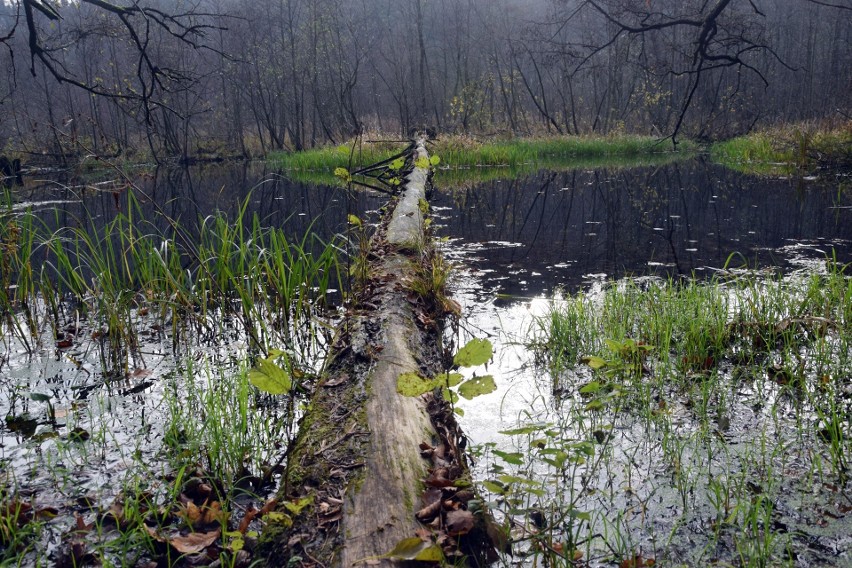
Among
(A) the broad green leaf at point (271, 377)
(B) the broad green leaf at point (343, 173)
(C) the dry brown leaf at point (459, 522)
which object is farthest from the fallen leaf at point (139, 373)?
(C) the dry brown leaf at point (459, 522)

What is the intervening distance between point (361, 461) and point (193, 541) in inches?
24.0

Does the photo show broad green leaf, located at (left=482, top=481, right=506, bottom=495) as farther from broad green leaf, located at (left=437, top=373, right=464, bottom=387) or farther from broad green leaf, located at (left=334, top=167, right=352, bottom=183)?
broad green leaf, located at (left=334, top=167, right=352, bottom=183)

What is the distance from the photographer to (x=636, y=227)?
8.02m

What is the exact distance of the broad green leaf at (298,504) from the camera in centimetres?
163

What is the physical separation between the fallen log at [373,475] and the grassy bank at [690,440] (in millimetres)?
209

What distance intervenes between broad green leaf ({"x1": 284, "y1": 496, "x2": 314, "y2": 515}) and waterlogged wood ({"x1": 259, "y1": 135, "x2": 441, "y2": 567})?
1cm

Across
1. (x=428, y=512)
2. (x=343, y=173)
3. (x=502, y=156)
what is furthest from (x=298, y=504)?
(x=502, y=156)

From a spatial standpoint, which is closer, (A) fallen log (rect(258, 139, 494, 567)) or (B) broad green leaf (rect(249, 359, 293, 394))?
(A) fallen log (rect(258, 139, 494, 567))

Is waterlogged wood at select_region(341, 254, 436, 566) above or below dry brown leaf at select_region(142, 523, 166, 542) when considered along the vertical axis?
above

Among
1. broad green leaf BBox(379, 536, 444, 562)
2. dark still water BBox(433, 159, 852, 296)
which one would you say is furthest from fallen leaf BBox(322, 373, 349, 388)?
dark still water BBox(433, 159, 852, 296)

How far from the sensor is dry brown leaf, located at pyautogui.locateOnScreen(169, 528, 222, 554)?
6.08 ft

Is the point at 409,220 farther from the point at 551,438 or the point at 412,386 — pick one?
the point at 412,386

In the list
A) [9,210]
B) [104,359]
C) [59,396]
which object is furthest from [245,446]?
[9,210]

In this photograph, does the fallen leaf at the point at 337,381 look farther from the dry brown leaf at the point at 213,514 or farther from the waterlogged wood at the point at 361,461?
the dry brown leaf at the point at 213,514
